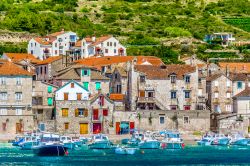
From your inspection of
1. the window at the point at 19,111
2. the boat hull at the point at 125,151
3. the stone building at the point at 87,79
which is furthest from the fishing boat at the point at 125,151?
the stone building at the point at 87,79

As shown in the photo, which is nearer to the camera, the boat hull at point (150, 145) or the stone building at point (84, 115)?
the boat hull at point (150, 145)

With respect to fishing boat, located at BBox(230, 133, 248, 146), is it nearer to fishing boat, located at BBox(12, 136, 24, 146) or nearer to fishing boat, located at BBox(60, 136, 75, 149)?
fishing boat, located at BBox(60, 136, 75, 149)

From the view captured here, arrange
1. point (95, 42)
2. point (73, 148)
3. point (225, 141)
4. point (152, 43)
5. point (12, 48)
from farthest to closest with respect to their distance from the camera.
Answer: point (152, 43) → point (12, 48) → point (95, 42) → point (225, 141) → point (73, 148)

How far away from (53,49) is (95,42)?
268 inches

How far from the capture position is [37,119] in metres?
121

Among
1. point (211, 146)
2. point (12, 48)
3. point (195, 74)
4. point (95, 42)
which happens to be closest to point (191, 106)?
point (195, 74)

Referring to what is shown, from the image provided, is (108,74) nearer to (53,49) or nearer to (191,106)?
(191,106)

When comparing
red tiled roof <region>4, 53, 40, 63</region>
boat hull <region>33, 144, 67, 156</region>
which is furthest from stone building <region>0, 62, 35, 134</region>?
red tiled roof <region>4, 53, 40, 63</region>

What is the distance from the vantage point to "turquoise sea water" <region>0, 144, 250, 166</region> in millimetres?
96750

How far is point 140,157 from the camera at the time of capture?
102500 mm

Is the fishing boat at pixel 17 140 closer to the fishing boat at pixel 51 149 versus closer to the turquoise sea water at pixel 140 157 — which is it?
the turquoise sea water at pixel 140 157

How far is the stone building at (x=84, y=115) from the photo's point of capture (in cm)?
11938

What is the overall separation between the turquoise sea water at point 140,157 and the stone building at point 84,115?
8.52 m

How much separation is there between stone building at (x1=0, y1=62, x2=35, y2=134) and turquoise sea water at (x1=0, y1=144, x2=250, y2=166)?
6.55 m
